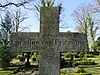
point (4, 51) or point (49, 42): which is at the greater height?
point (49, 42)

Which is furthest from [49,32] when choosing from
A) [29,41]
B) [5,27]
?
[5,27]

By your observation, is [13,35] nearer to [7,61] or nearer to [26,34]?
[26,34]

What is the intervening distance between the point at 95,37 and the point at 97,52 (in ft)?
31.7

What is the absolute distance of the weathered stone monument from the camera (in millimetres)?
6922

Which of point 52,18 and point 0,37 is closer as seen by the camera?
point 52,18

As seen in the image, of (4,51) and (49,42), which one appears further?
(4,51)

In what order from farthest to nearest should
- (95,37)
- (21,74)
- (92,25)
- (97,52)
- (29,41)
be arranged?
(95,37) → (92,25) → (97,52) → (21,74) → (29,41)

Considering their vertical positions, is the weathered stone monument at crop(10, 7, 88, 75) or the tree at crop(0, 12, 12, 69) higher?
the weathered stone monument at crop(10, 7, 88, 75)

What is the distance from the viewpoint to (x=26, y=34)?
7.00 metres

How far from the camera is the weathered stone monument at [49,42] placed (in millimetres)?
6922

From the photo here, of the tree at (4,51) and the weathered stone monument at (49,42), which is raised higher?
the weathered stone monument at (49,42)

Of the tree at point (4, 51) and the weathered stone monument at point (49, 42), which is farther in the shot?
the tree at point (4, 51)

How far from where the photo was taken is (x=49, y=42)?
698cm

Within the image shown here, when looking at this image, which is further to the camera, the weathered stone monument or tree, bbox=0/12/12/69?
tree, bbox=0/12/12/69
